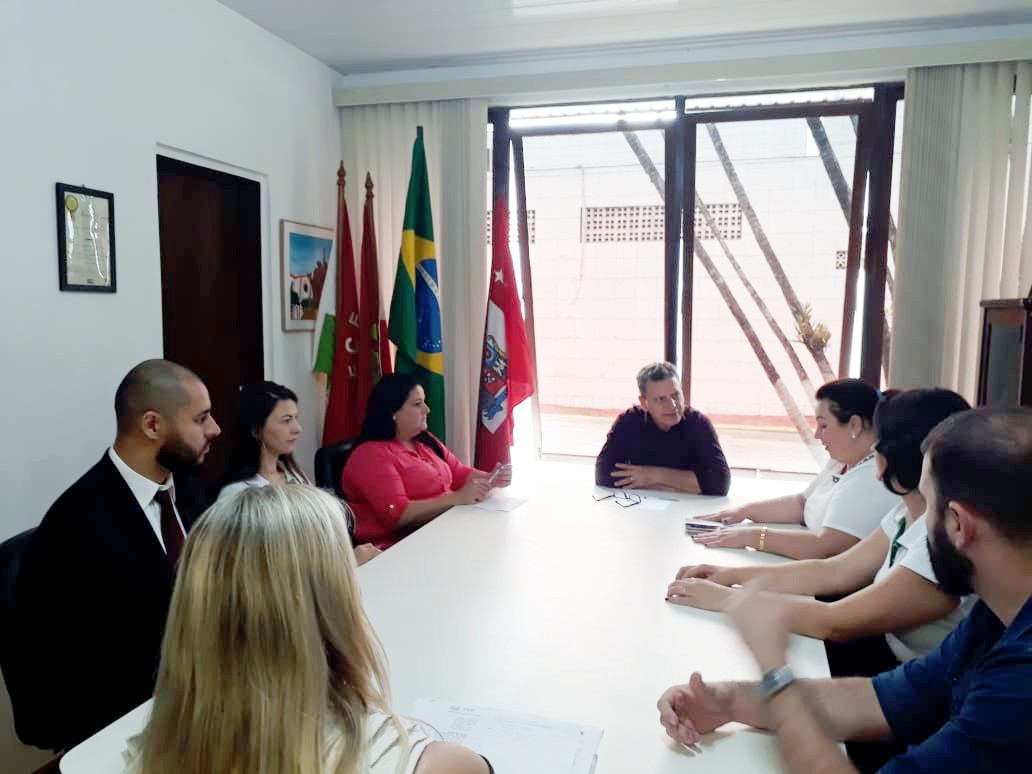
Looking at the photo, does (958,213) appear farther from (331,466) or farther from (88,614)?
(88,614)

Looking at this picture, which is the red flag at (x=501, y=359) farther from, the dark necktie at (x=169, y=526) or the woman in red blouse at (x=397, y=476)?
the dark necktie at (x=169, y=526)

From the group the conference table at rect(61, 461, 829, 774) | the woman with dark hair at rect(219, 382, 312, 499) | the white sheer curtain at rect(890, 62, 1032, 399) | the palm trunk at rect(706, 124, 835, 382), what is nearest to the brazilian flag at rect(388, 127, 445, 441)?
the conference table at rect(61, 461, 829, 774)

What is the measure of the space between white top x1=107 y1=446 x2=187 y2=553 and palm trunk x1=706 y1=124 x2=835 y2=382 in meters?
2.92

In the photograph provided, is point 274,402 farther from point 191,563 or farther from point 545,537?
point 191,563

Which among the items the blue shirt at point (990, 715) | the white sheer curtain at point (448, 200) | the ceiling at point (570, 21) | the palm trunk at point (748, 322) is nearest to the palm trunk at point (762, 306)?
the palm trunk at point (748, 322)

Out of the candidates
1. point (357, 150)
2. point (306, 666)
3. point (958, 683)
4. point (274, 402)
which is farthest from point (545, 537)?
point (357, 150)

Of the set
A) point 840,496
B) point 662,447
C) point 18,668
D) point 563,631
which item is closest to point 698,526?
point 840,496

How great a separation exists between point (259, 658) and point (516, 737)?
22.1 inches

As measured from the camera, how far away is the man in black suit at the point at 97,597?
1.61 m

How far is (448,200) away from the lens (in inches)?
150

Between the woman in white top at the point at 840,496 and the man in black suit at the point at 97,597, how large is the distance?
5.15ft

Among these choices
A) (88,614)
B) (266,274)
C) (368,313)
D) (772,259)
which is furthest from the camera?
(368,313)

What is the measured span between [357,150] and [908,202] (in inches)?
108

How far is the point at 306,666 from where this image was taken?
0.87 meters
